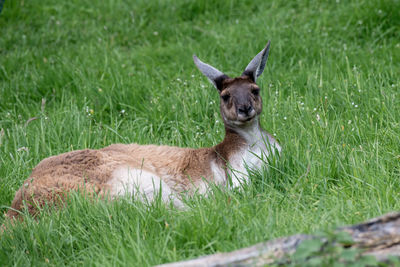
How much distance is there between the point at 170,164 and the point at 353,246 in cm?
279

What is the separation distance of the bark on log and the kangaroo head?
2304 mm

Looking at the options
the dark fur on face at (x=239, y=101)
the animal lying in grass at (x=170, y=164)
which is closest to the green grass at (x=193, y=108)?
the animal lying in grass at (x=170, y=164)

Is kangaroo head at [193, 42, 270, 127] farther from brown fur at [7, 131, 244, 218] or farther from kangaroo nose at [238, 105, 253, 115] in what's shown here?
brown fur at [7, 131, 244, 218]

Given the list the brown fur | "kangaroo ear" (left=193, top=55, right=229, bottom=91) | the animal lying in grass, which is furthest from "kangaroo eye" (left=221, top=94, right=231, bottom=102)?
the brown fur

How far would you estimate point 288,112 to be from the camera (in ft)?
18.4

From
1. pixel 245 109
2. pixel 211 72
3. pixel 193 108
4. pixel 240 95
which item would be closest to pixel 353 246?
A: pixel 245 109

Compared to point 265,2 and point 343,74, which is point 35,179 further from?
point 265,2

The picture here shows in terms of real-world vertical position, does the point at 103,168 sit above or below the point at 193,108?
below

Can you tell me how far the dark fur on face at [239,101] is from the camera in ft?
16.1

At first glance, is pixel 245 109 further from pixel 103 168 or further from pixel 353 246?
pixel 353 246

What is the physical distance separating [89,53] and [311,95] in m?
3.72

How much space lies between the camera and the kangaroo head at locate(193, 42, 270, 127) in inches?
194

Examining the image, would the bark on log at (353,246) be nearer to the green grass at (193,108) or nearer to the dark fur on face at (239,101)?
the green grass at (193,108)

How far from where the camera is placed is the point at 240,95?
4.98m
